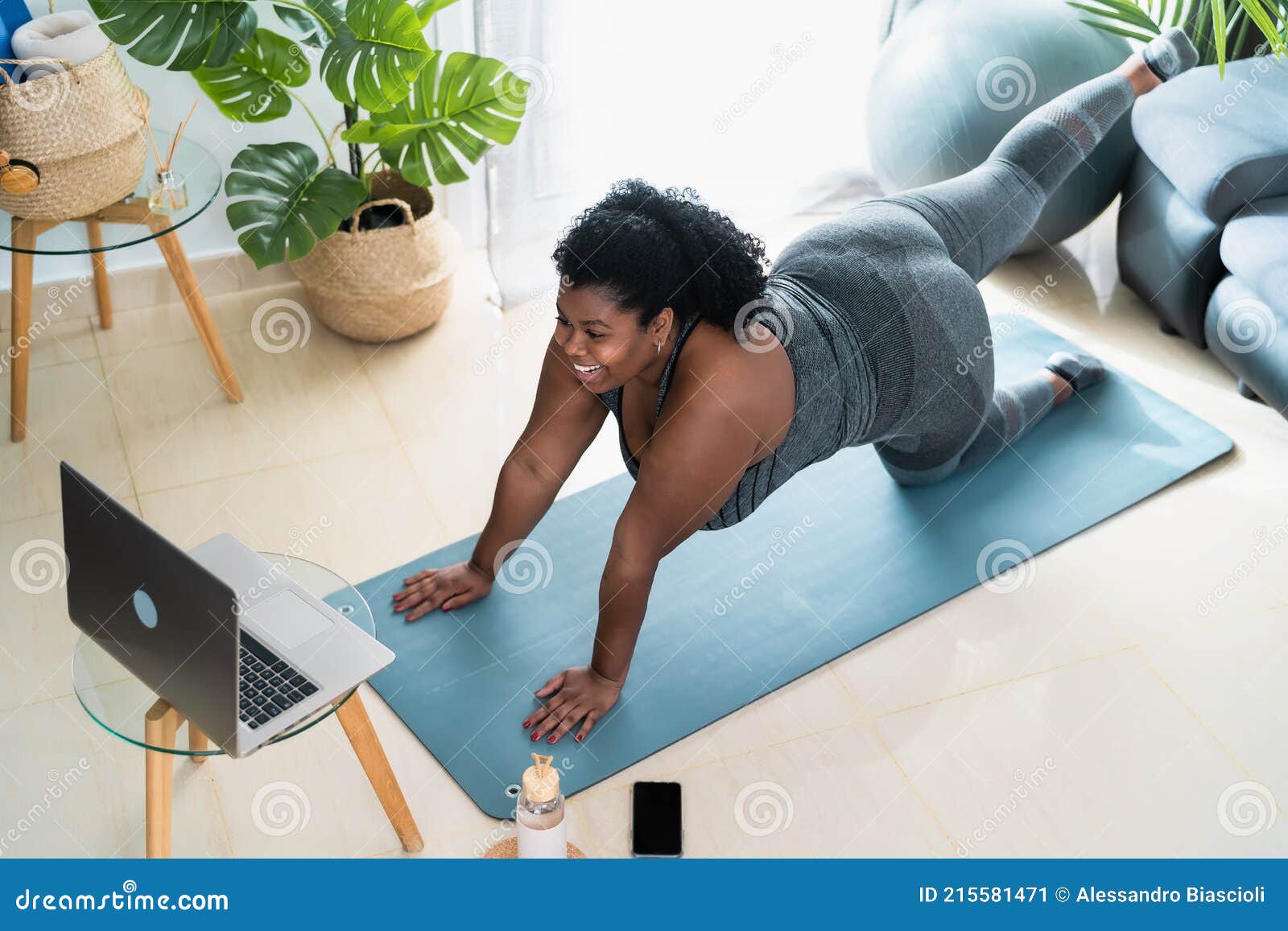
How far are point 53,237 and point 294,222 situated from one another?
1.57ft

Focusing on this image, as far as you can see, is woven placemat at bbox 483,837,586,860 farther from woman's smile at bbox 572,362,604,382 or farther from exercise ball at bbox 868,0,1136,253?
exercise ball at bbox 868,0,1136,253

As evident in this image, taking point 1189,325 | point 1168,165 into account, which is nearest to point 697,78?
point 1168,165

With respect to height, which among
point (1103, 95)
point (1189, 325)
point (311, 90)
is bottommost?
point (1189, 325)

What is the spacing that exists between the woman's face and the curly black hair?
15mm

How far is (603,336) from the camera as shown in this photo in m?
1.97

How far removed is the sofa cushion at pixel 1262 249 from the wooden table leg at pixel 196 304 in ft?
7.58

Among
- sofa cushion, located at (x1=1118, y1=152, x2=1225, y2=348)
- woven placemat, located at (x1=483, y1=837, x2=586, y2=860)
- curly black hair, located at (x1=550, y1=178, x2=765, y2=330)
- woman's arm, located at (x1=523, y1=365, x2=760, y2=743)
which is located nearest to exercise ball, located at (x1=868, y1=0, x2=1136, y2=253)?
sofa cushion, located at (x1=1118, y1=152, x2=1225, y2=348)

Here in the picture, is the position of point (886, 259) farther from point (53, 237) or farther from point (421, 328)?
point (53, 237)

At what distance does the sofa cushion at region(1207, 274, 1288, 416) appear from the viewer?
9.48ft

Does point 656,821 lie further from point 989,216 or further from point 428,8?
point 428,8

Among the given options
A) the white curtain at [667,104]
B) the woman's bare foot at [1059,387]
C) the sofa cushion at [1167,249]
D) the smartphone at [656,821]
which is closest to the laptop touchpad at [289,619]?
the smartphone at [656,821]

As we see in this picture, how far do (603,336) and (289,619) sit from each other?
63cm

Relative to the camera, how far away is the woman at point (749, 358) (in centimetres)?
200
